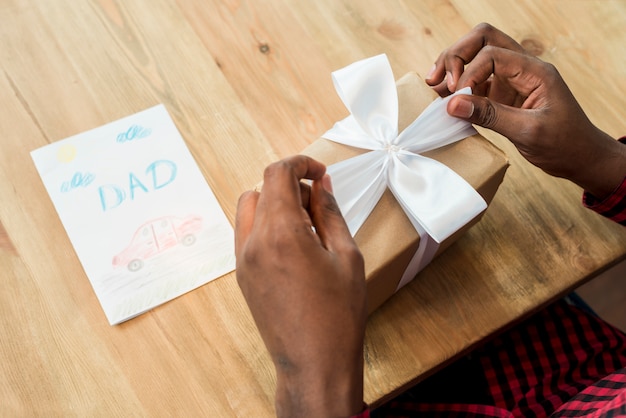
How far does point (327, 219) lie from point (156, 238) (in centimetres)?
30

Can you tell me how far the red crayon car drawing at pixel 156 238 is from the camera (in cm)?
79

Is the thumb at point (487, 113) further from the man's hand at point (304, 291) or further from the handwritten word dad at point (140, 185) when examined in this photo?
the handwritten word dad at point (140, 185)

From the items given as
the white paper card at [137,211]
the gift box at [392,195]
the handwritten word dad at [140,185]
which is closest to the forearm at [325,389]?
the gift box at [392,195]

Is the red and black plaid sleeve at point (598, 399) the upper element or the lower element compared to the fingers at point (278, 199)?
lower

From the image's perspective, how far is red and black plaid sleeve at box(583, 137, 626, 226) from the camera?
813mm

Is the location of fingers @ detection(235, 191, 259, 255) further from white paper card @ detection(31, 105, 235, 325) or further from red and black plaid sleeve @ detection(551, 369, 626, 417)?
red and black plaid sleeve @ detection(551, 369, 626, 417)

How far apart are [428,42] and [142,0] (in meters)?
0.46

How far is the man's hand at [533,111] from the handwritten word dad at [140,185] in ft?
1.30

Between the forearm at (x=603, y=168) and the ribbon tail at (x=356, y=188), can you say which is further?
the forearm at (x=603, y=168)

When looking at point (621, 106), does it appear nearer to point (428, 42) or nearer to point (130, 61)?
point (428, 42)

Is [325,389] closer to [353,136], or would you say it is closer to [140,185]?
[353,136]

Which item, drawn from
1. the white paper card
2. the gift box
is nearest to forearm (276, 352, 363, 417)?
the gift box

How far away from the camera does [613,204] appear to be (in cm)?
82

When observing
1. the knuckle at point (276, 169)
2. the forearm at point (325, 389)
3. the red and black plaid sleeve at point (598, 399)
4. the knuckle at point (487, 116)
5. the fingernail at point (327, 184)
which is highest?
the knuckle at point (276, 169)
